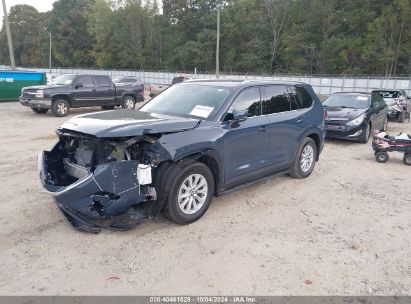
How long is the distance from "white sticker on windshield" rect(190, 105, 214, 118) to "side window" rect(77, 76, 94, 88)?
1168cm

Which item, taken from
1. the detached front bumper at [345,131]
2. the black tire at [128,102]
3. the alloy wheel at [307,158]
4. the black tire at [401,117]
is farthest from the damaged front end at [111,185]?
the black tire at [401,117]

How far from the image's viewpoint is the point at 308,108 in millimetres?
6715

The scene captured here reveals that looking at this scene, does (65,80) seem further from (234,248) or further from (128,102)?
(234,248)

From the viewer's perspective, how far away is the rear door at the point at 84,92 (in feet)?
49.7

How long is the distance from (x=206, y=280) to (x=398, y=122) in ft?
50.9

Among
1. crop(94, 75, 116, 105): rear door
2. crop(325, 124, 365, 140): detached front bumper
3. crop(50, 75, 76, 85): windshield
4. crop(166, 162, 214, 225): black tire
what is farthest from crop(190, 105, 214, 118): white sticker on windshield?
crop(94, 75, 116, 105): rear door

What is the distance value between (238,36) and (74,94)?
1970 inches

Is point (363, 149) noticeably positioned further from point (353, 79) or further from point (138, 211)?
point (353, 79)

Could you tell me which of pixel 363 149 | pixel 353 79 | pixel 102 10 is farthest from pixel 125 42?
pixel 363 149

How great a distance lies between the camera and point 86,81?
1568 cm

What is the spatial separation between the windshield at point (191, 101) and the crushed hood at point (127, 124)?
27cm

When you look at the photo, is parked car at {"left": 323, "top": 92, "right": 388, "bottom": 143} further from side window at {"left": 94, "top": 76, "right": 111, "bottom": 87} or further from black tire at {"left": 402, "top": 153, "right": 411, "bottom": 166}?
side window at {"left": 94, "top": 76, "right": 111, "bottom": 87}

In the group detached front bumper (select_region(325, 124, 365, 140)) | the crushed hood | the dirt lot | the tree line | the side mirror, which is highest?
the tree line

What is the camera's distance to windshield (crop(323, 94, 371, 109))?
11016mm
